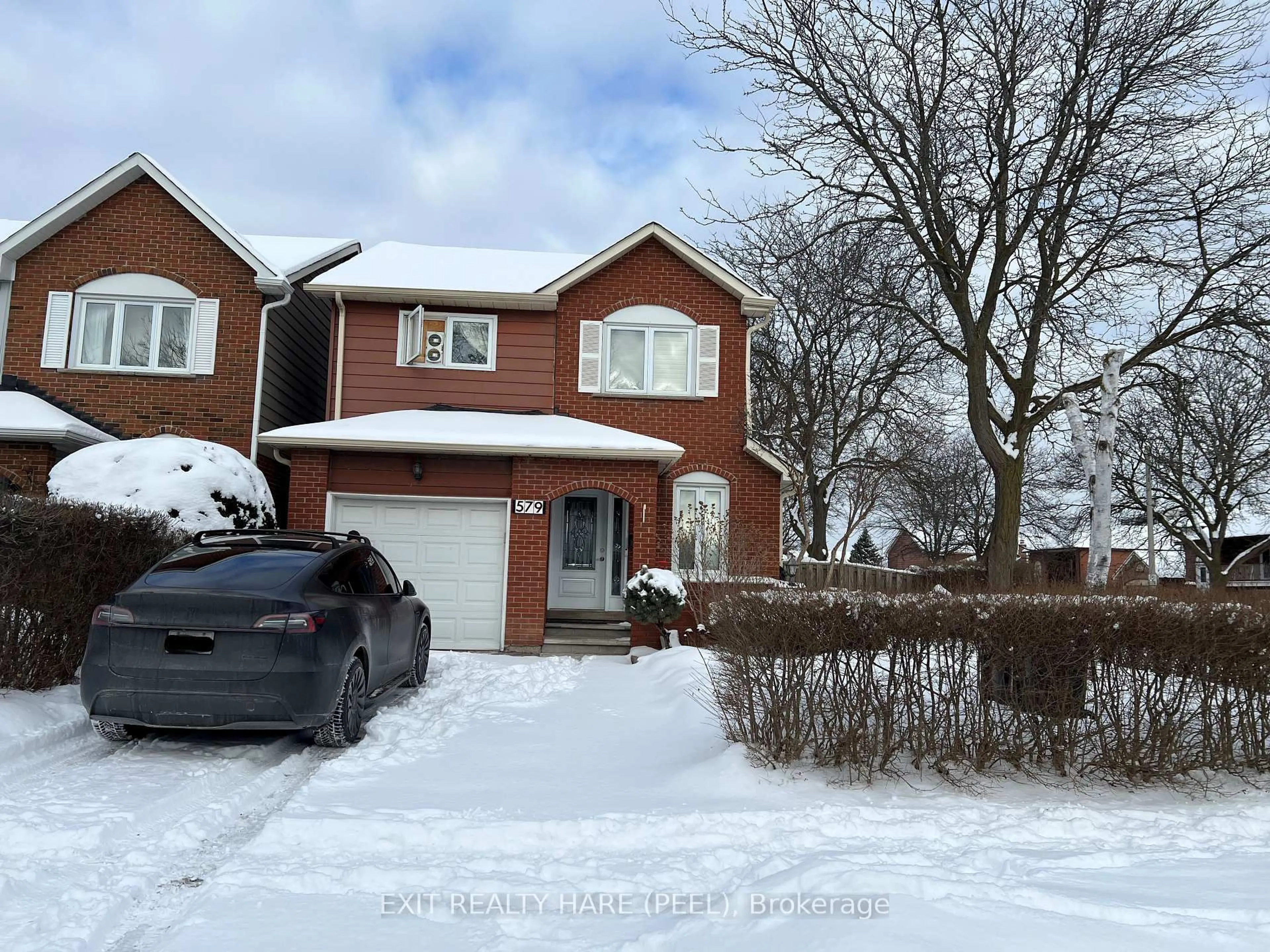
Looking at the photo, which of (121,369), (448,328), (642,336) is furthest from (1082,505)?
(121,369)

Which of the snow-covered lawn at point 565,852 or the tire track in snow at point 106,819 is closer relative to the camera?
the snow-covered lawn at point 565,852

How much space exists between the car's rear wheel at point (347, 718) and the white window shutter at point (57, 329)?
36.0 feet

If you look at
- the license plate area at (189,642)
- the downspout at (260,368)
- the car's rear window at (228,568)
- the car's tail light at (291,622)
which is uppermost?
the downspout at (260,368)

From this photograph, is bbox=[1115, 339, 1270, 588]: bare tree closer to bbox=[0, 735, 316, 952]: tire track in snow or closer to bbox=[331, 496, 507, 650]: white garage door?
bbox=[331, 496, 507, 650]: white garage door

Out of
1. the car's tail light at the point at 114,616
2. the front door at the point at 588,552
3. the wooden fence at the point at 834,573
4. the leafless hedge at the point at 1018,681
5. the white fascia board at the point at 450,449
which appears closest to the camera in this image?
the leafless hedge at the point at 1018,681

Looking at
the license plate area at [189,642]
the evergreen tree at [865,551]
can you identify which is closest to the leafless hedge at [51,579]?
the license plate area at [189,642]

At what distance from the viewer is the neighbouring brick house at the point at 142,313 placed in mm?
14438

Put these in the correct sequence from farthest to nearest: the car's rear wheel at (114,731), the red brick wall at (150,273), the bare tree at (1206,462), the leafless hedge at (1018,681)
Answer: the bare tree at (1206,462) → the red brick wall at (150,273) → the car's rear wheel at (114,731) → the leafless hedge at (1018,681)

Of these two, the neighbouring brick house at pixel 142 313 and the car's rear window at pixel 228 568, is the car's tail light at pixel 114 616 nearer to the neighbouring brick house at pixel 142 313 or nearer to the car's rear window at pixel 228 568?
the car's rear window at pixel 228 568

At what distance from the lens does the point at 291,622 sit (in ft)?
20.0

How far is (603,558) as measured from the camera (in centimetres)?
1536

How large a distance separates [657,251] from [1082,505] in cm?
2712

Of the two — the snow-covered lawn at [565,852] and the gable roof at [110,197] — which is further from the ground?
the gable roof at [110,197]

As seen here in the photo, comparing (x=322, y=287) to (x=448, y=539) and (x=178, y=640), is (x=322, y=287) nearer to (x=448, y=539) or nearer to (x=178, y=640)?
(x=448, y=539)
